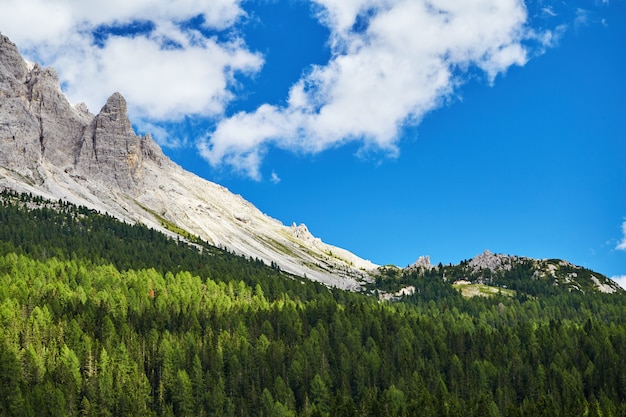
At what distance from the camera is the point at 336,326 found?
192 meters

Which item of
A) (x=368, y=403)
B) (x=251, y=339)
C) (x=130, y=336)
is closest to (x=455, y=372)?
(x=368, y=403)

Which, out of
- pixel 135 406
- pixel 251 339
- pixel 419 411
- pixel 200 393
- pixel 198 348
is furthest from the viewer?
pixel 251 339

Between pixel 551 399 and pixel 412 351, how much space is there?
45763 mm

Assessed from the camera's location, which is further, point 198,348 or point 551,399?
point 198,348

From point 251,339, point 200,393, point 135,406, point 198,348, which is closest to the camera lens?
point 135,406

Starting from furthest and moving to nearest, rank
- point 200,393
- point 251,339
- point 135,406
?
point 251,339
point 200,393
point 135,406

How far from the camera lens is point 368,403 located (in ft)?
440

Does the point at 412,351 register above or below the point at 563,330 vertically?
below

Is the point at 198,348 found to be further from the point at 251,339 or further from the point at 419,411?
the point at 419,411

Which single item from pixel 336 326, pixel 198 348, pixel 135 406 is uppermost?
pixel 336 326

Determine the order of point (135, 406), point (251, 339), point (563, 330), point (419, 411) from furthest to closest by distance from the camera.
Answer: point (563, 330)
point (251, 339)
point (135, 406)
point (419, 411)

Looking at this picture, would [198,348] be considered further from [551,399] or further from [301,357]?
[551,399]

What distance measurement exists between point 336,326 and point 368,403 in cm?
5780

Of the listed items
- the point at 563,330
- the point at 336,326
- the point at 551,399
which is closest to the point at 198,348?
the point at 336,326
